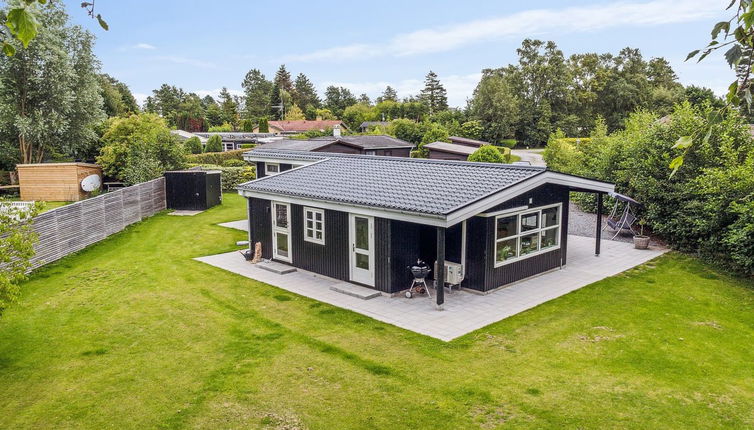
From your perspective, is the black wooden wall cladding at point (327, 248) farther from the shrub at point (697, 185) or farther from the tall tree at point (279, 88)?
the tall tree at point (279, 88)

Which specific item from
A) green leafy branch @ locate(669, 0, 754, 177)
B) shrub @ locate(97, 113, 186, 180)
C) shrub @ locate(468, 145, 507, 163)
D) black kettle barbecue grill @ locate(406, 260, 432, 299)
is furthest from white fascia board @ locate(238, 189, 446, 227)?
shrub @ locate(468, 145, 507, 163)

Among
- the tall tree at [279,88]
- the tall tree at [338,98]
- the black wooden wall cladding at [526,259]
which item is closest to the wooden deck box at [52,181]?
the black wooden wall cladding at [526,259]

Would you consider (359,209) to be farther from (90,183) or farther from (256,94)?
(256,94)

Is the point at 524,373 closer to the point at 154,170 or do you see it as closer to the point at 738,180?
the point at 738,180

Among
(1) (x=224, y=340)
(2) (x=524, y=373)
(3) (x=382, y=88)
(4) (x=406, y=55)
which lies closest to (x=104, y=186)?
(1) (x=224, y=340)

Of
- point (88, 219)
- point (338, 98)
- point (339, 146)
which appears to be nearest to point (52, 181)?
point (88, 219)

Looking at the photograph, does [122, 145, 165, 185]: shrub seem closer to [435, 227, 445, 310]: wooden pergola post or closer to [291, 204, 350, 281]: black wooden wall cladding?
[291, 204, 350, 281]: black wooden wall cladding
